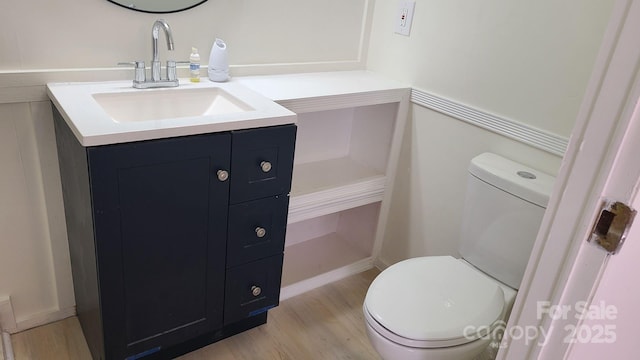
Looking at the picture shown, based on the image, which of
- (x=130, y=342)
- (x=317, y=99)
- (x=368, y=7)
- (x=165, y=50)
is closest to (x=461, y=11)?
(x=368, y=7)

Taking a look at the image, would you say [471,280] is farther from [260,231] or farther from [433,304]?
[260,231]

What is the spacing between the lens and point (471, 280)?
5.16 feet

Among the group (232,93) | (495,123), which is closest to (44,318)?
(232,93)

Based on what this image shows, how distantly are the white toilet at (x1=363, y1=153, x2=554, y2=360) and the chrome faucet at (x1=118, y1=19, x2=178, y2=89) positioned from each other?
1000 mm

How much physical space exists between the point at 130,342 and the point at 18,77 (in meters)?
0.90

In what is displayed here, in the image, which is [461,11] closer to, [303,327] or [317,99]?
[317,99]

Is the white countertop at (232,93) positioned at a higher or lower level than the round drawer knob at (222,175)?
higher

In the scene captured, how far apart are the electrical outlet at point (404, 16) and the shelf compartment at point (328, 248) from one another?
80 centimetres

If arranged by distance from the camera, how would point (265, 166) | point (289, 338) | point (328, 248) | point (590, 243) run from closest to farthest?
1. point (590, 243)
2. point (265, 166)
3. point (289, 338)
4. point (328, 248)

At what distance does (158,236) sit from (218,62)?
2.30 ft

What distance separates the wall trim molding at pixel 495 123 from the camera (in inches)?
61.0

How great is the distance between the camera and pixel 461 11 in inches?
69.8

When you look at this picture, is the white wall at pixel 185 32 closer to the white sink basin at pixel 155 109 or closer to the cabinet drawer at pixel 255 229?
the white sink basin at pixel 155 109

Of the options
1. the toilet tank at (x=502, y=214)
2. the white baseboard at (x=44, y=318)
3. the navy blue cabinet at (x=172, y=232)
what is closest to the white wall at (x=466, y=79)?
the toilet tank at (x=502, y=214)
